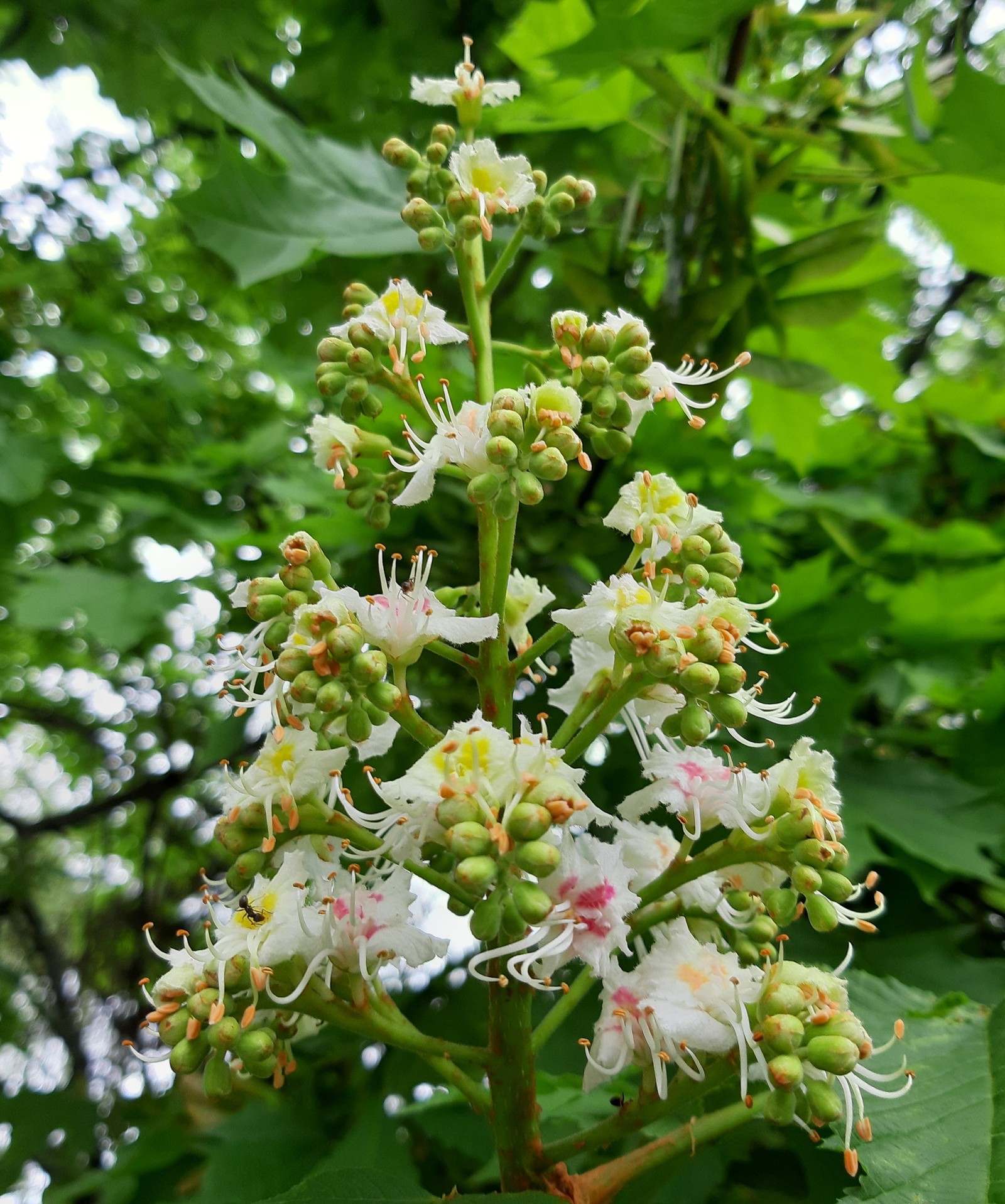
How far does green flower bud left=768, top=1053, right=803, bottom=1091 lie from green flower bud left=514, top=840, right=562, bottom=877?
19 centimetres

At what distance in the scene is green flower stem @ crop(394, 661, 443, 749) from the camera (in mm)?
649

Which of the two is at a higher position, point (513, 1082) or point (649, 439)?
point (649, 439)

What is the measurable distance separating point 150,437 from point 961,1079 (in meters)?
2.38

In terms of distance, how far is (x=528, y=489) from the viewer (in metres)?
0.63

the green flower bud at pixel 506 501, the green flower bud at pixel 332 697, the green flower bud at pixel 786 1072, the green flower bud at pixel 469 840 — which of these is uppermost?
the green flower bud at pixel 506 501

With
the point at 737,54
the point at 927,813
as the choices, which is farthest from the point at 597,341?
the point at 737,54

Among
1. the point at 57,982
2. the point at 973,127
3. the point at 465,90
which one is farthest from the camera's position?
the point at 57,982

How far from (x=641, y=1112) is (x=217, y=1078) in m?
0.29

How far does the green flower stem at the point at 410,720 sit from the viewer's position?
2.13ft

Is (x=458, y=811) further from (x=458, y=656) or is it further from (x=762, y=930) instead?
(x=762, y=930)

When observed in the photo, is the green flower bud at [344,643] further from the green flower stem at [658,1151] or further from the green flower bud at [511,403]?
the green flower stem at [658,1151]

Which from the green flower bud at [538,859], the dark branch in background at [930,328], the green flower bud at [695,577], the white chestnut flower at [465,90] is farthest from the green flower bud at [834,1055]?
A: the dark branch in background at [930,328]

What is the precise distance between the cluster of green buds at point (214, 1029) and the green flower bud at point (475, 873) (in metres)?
0.17

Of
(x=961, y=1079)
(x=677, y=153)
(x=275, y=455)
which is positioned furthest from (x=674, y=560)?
(x=275, y=455)
